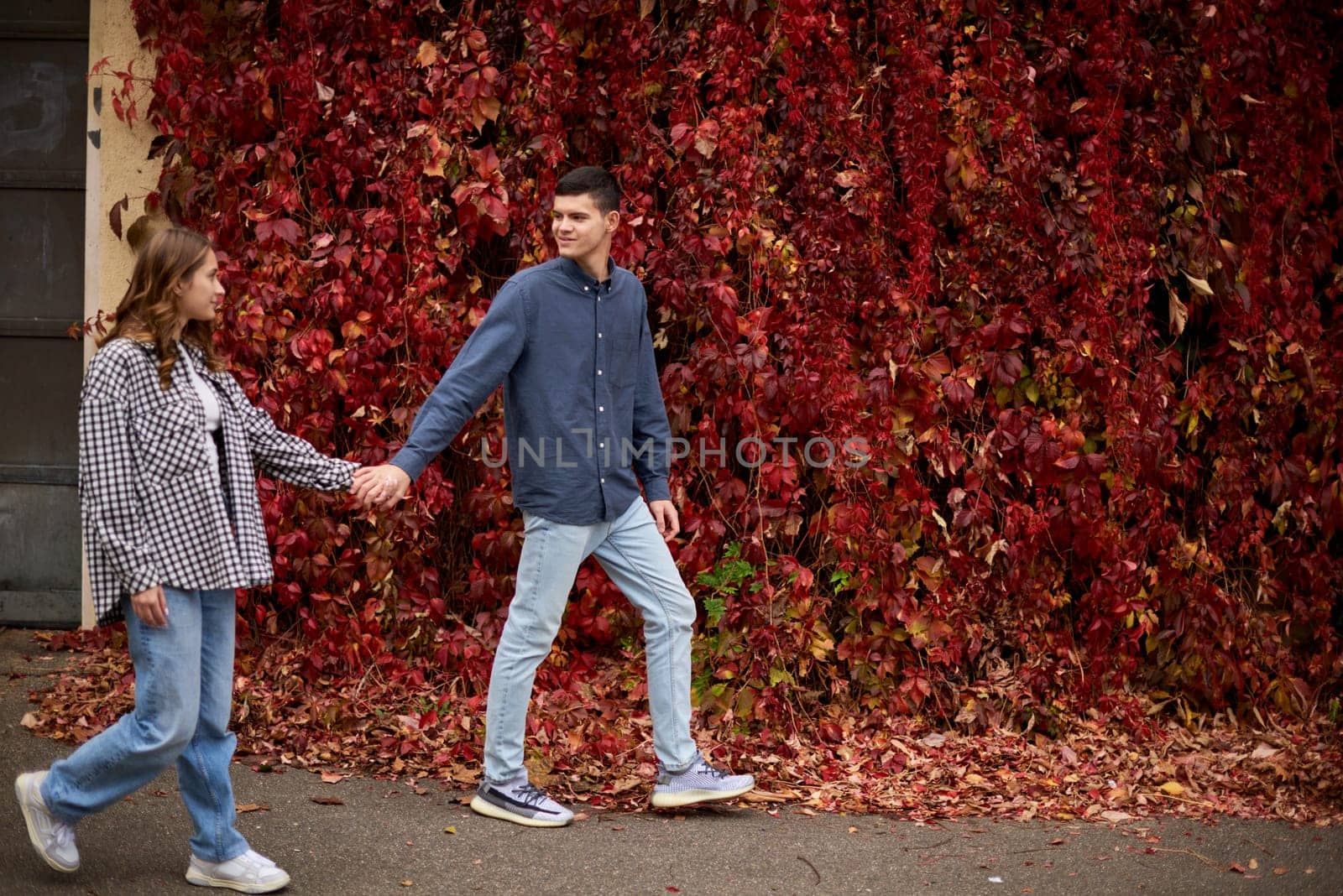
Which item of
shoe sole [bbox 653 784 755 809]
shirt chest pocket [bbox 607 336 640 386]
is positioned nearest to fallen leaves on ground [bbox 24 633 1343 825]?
shoe sole [bbox 653 784 755 809]

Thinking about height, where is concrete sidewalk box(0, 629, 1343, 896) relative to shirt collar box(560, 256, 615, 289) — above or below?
below

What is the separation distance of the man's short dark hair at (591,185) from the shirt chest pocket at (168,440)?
1372 millimetres

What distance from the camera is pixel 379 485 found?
12.7ft

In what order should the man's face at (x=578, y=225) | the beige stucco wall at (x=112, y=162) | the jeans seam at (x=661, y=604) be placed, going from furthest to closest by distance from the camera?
the beige stucco wall at (x=112, y=162) → the jeans seam at (x=661, y=604) → the man's face at (x=578, y=225)

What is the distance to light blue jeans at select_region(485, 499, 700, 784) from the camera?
4207 mm

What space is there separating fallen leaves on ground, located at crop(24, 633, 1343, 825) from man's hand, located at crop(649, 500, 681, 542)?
0.86m

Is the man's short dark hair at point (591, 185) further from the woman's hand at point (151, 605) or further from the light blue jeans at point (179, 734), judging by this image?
the woman's hand at point (151, 605)

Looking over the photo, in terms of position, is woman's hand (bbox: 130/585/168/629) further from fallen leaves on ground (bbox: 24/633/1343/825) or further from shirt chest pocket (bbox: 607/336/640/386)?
shirt chest pocket (bbox: 607/336/640/386)

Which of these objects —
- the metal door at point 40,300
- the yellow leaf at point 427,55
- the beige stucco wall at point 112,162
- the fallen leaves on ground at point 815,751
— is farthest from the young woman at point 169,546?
the metal door at point 40,300

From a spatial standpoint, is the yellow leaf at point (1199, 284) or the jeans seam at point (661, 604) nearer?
the jeans seam at point (661, 604)

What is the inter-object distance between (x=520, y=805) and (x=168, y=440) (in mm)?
1637

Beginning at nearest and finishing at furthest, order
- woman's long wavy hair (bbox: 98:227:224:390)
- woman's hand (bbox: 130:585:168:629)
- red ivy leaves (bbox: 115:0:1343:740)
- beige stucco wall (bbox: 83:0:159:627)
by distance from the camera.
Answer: woman's hand (bbox: 130:585:168:629) < woman's long wavy hair (bbox: 98:227:224:390) < red ivy leaves (bbox: 115:0:1343:740) < beige stucco wall (bbox: 83:0:159:627)

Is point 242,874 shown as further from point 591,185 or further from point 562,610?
point 591,185

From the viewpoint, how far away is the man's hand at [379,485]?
Answer: 3.87 m
